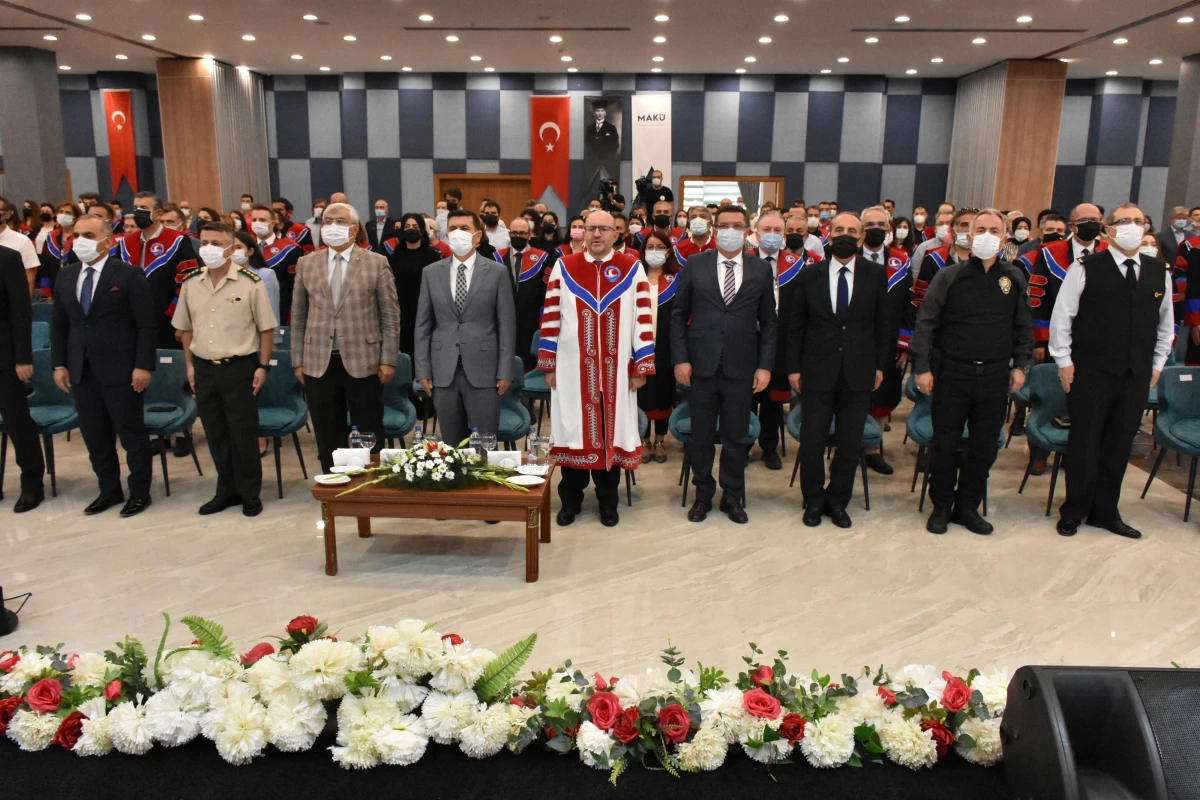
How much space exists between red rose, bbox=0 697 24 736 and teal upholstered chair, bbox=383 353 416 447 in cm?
312

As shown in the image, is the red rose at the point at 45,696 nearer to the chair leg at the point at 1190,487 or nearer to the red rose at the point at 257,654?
the red rose at the point at 257,654

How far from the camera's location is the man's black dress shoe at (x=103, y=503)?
477 centimetres

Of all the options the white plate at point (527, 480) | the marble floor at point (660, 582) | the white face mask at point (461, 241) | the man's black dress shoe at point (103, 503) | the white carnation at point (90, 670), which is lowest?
the marble floor at point (660, 582)

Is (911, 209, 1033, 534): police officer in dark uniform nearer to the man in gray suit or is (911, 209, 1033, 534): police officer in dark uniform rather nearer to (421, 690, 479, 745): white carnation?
the man in gray suit

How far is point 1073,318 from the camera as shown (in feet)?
14.8

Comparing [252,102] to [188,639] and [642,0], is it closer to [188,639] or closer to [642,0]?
[642,0]

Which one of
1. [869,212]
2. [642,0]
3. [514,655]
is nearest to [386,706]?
[514,655]

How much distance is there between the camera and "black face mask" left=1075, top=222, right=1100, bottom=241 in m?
5.02

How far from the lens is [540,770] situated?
1990 mm

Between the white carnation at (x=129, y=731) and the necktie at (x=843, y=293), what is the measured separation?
360 centimetres

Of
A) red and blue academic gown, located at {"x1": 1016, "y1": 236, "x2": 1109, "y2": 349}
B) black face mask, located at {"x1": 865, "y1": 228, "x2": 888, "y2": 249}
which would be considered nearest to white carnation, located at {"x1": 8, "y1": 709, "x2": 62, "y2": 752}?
black face mask, located at {"x1": 865, "y1": 228, "x2": 888, "y2": 249}

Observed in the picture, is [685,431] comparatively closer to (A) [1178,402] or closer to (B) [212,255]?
(B) [212,255]

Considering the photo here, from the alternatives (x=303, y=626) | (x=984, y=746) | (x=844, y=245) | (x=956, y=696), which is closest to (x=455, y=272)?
(x=844, y=245)

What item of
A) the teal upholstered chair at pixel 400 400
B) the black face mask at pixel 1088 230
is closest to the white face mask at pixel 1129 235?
the black face mask at pixel 1088 230
